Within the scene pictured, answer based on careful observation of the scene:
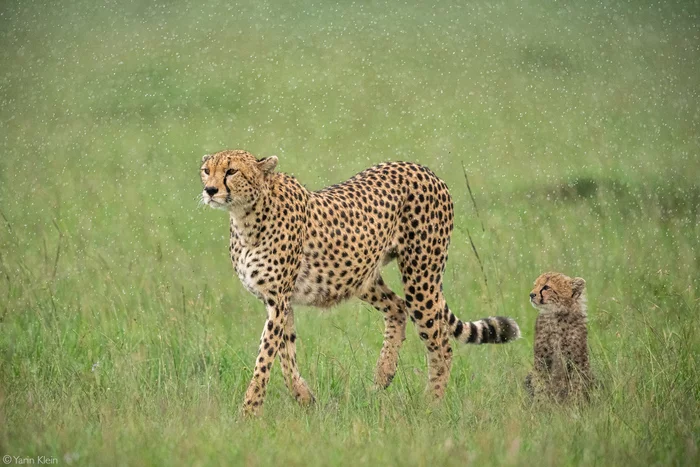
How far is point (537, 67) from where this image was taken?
10.9 metres

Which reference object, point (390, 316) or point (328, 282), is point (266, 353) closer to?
point (328, 282)

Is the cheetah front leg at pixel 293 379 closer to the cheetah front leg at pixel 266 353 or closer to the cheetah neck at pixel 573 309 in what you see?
the cheetah front leg at pixel 266 353

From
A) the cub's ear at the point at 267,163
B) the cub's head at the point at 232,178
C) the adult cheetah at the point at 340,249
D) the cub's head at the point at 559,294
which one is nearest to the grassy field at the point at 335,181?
the adult cheetah at the point at 340,249

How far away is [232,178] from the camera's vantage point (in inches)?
178

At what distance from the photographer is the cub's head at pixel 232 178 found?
4.47 metres

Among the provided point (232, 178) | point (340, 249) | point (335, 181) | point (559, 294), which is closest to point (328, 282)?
point (340, 249)

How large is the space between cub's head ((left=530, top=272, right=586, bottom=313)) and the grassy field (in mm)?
354

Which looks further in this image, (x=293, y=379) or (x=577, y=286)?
(x=293, y=379)

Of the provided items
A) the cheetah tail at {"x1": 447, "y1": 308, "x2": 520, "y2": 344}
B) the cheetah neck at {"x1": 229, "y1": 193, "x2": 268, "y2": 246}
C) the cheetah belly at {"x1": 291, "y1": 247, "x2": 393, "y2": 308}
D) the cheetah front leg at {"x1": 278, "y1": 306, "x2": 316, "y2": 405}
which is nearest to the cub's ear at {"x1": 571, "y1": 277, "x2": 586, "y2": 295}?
the cheetah tail at {"x1": 447, "y1": 308, "x2": 520, "y2": 344}

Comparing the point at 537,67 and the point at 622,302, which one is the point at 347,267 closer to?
the point at 622,302

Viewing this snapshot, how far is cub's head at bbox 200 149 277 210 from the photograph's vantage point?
447cm

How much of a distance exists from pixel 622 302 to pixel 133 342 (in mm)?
3048

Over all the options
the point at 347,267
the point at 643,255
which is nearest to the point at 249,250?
the point at 347,267

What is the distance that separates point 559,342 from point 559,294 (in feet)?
0.79
